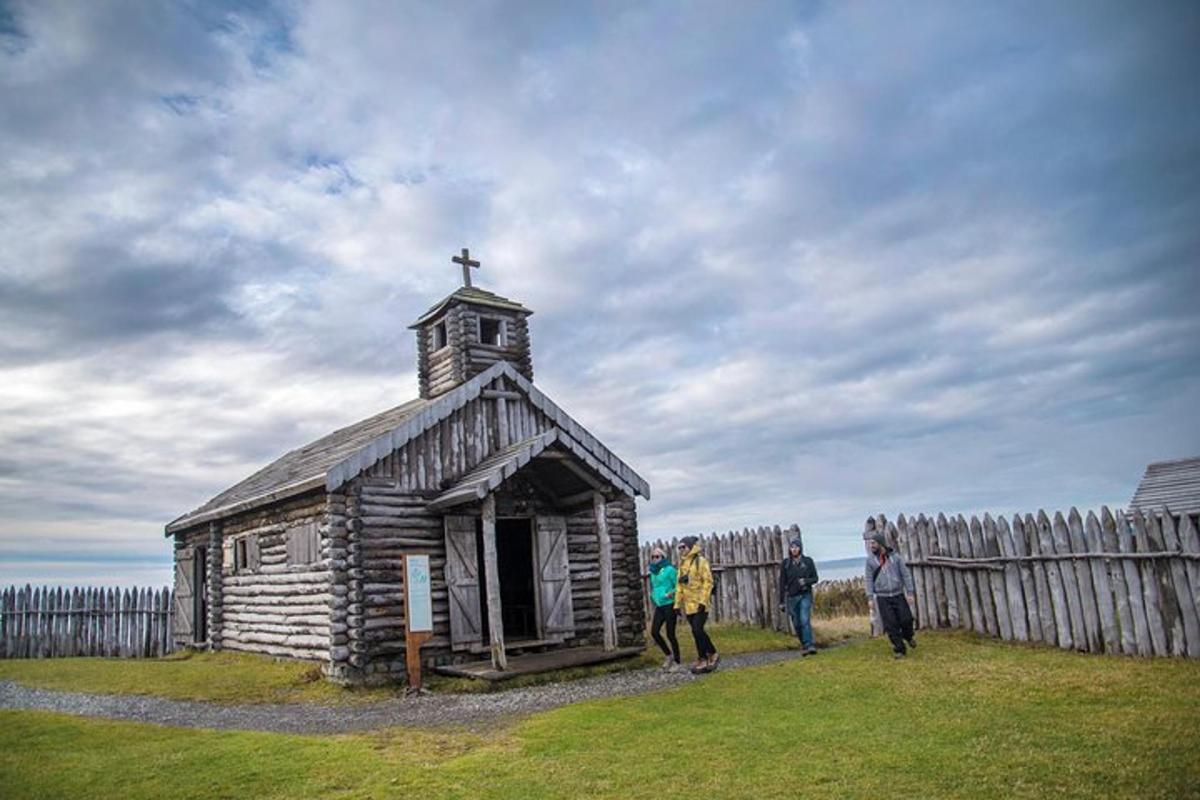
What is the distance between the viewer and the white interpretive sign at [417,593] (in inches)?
539

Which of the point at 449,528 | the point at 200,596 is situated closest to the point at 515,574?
the point at 449,528

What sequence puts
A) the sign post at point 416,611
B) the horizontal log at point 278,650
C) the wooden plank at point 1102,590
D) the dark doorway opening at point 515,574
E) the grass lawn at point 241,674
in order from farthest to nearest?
the dark doorway opening at point 515,574 < the horizontal log at point 278,650 < the grass lawn at point 241,674 < the sign post at point 416,611 < the wooden plank at point 1102,590

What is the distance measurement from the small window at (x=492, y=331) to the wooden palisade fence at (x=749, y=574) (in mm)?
6195

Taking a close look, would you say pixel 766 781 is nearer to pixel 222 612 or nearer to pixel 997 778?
pixel 997 778

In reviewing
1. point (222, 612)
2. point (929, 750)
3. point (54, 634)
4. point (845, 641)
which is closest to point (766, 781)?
point (929, 750)

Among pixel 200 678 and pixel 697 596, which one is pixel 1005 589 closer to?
pixel 697 596

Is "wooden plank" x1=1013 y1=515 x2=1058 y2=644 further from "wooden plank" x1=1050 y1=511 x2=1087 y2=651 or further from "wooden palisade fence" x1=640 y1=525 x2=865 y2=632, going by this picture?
"wooden palisade fence" x1=640 y1=525 x2=865 y2=632

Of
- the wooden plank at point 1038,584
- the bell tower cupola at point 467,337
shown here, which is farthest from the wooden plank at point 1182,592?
the bell tower cupola at point 467,337

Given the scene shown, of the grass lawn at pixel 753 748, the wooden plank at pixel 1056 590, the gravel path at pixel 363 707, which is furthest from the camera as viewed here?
the wooden plank at pixel 1056 590

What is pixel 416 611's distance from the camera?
45.2 ft

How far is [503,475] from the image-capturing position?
14109 millimetres

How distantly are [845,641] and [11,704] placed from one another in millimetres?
A: 15175

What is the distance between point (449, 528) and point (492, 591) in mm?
1921

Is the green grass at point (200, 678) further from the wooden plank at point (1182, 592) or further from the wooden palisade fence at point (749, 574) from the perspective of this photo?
the wooden plank at point (1182, 592)
